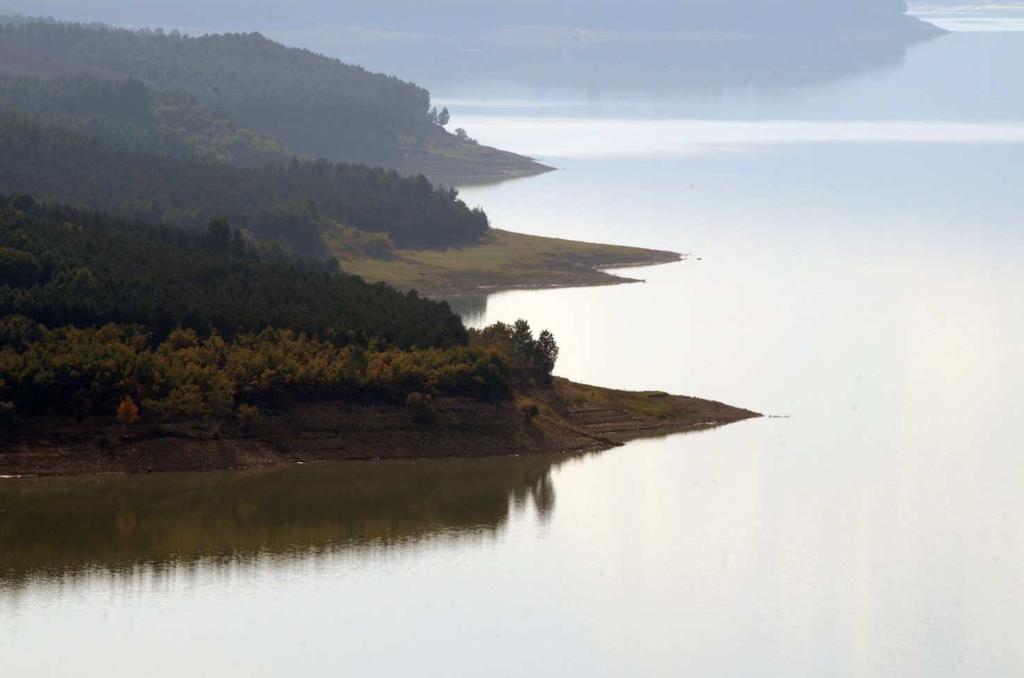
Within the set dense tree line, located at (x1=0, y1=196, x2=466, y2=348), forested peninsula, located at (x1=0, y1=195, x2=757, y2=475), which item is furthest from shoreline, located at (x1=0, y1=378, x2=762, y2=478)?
dense tree line, located at (x1=0, y1=196, x2=466, y2=348)

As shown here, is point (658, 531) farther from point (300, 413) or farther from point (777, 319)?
point (777, 319)

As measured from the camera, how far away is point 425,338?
4245 inches

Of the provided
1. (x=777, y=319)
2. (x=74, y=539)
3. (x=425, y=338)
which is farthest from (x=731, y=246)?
(x=74, y=539)

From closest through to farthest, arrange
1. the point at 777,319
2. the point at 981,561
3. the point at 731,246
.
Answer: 1. the point at 981,561
2. the point at 777,319
3. the point at 731,246

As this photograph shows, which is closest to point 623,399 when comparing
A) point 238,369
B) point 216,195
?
point 238,369

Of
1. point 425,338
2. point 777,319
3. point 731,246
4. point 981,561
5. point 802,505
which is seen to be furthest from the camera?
point 731,246

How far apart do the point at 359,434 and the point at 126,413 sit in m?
11.4

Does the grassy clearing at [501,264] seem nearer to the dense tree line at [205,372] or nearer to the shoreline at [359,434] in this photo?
the shoreline at [359,434]

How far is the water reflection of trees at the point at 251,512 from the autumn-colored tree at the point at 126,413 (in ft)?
9.82

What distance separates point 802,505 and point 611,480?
31.0 ft

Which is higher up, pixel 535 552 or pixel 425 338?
pixel 425 338

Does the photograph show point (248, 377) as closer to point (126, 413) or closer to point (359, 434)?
point (359, 434)

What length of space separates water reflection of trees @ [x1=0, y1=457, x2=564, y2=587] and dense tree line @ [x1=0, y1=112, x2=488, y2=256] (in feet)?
254

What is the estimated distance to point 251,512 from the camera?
88625 mm
